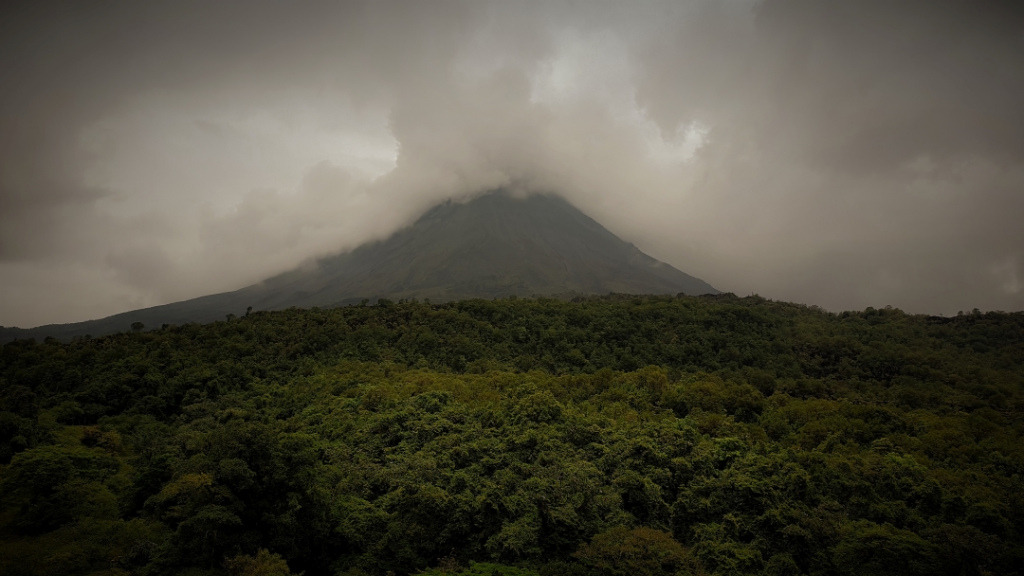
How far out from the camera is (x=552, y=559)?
21.6 meters

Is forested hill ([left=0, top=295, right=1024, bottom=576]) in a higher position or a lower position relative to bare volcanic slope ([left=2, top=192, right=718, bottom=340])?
lower

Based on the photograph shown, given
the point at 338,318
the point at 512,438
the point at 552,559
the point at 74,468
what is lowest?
the point at 552,559

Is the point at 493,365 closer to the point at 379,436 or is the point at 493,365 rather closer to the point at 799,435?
the point at 379,436

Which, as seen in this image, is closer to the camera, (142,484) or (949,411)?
(142,484)

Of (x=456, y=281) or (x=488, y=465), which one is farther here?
(x=456, y=281)

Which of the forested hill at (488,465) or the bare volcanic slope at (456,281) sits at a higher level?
the bare volcanic slope at (456,281)

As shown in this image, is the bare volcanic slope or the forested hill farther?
the bare volcanic slope

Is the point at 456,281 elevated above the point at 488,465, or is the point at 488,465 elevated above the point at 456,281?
the point at 456,281

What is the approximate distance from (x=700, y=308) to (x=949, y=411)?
33313 millimetres

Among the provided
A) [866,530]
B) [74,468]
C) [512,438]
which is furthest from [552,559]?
[74,468]

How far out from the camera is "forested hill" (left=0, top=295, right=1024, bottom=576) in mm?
19625

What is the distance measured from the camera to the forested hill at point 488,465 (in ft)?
64.4

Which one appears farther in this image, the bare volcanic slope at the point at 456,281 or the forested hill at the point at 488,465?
the bare volcanic slope at the point at 456,281

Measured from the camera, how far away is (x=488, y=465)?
2764 centimetres
